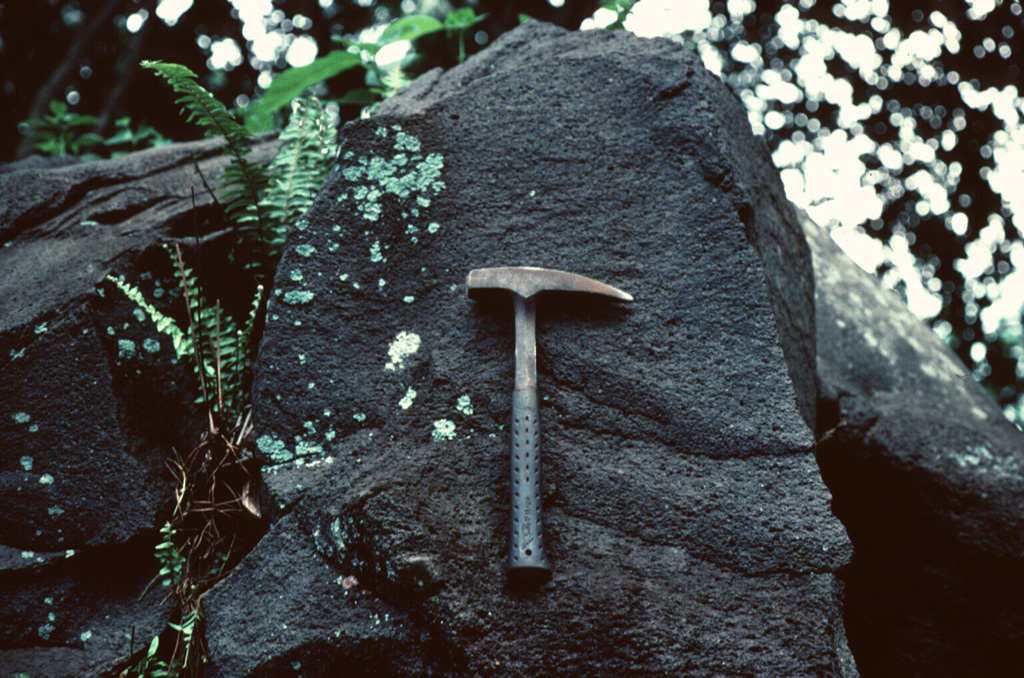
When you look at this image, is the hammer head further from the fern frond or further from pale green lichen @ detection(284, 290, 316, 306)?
the fern frond

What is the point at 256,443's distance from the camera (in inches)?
98.8

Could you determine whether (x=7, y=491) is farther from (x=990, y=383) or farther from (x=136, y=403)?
(x=990, y=383)

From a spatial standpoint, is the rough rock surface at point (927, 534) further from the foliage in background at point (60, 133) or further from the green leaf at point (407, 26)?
the foliage in background at point (60, 133)

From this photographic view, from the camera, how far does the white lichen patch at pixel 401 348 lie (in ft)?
8.59

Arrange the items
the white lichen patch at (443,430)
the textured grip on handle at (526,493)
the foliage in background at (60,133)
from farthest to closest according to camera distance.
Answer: the foliage in background at (60,133) < the white lichen patch at (443,430) < the textured grip on handle at (526,493)

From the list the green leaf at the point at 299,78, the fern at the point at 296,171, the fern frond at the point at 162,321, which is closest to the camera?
the fern frond at the point at 162,321

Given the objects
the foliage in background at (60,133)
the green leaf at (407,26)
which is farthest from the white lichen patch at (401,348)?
the foliage in background at (60,133)

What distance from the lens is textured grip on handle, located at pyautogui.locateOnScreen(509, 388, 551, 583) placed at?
2.14 m

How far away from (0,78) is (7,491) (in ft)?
19.6

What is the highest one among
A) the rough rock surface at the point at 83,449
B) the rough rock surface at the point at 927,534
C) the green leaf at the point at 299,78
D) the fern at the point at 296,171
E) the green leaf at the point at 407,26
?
the green leaf at the point at 407,26

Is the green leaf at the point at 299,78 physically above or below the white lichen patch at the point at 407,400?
above

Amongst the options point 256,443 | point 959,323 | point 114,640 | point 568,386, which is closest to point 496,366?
point 568,386

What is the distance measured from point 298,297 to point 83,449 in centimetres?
97

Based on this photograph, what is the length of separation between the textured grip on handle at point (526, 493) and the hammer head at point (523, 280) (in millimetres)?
369
